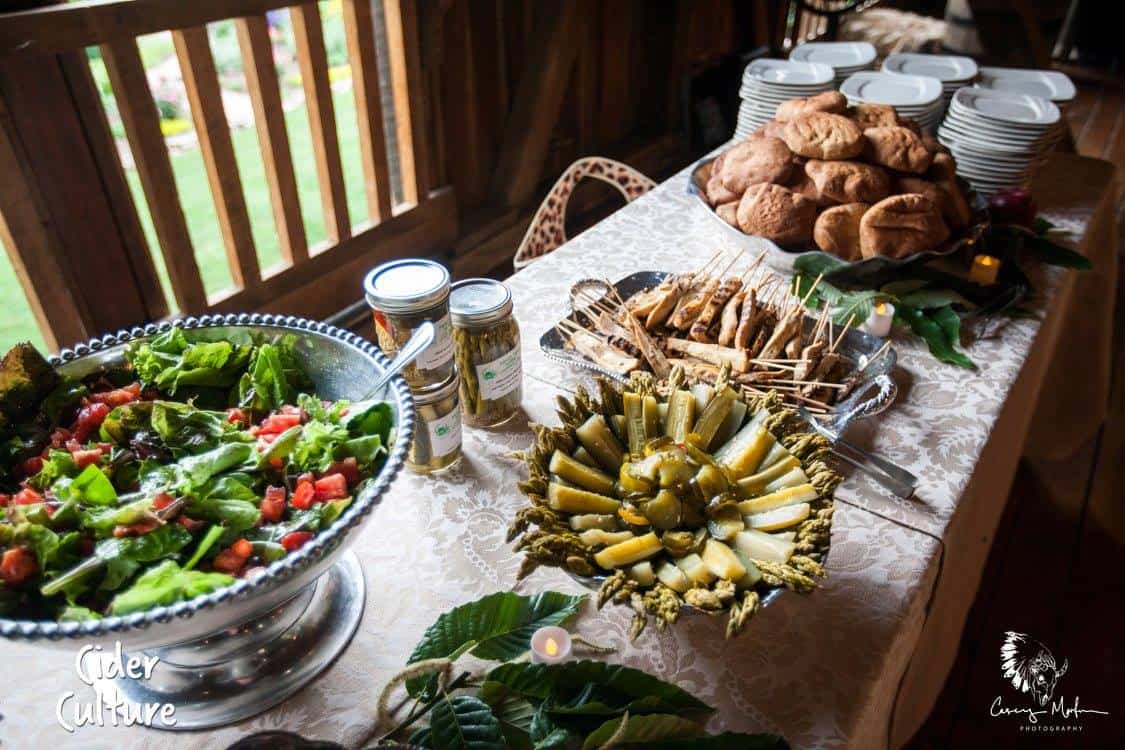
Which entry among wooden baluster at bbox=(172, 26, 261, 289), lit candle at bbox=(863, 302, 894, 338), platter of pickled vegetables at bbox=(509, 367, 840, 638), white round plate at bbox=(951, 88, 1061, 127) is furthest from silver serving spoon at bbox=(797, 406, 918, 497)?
wooden baluster at bbox=(172, 26, 261, 289)

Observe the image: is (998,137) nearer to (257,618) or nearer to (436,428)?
(436,428)

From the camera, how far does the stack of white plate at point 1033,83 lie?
1.78 metres

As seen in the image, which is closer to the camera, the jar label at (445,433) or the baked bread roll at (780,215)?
the jar label at (445,433)

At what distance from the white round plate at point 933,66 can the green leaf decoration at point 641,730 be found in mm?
1793

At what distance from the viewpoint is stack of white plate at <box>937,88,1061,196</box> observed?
61.5 inches

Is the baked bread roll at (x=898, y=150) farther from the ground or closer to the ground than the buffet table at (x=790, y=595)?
farther from the ground

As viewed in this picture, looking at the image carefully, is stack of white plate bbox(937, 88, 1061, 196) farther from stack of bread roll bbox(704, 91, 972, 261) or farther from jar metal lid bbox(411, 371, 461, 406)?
jar metal lid bbox(411, 371, 461, 406)

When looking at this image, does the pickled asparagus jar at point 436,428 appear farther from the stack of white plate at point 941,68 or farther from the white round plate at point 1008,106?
the stack of white plate at point 941,68

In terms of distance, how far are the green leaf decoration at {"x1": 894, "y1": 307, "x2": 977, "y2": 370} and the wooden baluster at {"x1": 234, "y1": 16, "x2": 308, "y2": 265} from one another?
5.05 feet

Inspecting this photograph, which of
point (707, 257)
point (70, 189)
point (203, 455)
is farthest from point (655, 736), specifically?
point (70, 189)

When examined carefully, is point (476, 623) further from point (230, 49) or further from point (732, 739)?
point (230, 49)

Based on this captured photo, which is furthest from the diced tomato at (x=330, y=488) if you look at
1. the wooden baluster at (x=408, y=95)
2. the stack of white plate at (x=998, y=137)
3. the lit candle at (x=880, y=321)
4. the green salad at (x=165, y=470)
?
the wooden baluster at (x=408, y=95)

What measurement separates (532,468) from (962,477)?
536 millimetres

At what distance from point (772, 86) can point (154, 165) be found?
1.40 m
